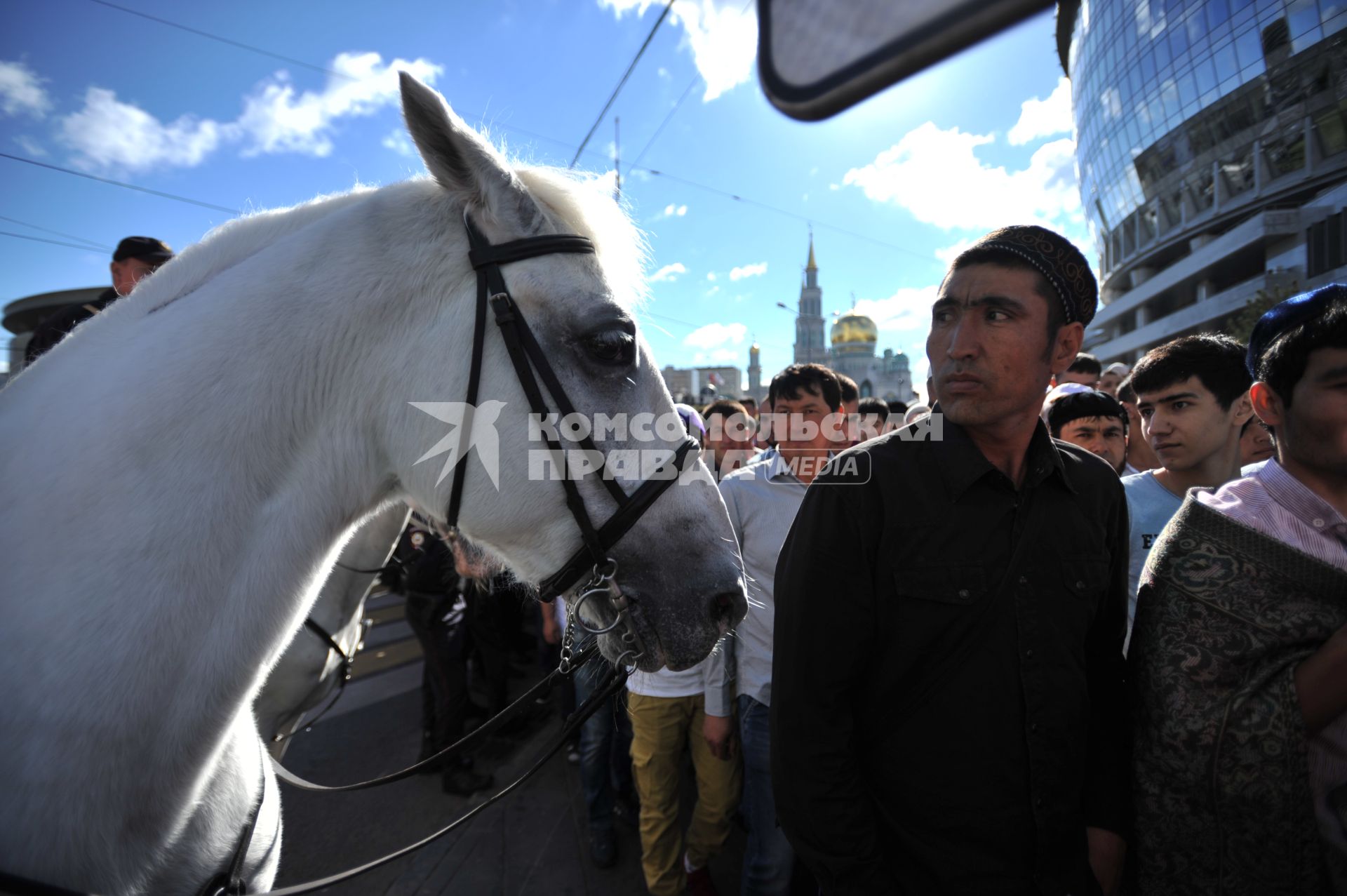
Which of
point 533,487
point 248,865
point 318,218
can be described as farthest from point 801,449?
point 248,865

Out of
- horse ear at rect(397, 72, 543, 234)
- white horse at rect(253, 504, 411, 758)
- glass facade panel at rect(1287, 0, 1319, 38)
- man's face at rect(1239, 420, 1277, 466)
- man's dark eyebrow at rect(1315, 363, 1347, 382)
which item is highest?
glass facade panel at rect(1287, 0, 1319, 38)

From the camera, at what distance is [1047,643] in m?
1.56

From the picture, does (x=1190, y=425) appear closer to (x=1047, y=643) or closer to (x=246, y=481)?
(x=1047, y=643)

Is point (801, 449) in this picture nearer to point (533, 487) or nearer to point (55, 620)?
point (533, 487)

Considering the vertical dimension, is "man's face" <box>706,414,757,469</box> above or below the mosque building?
below

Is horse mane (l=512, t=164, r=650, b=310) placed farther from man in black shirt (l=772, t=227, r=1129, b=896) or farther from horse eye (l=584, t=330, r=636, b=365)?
man in black shirt (l=772, t=227, r=1129, b=896)

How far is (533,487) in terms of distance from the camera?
1.43 meters

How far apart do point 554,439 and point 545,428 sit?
0.04m

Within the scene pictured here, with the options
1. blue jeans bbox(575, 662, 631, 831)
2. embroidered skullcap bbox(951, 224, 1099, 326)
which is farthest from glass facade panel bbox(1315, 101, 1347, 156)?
blue jeans bbox(575, 662, 631, 831)

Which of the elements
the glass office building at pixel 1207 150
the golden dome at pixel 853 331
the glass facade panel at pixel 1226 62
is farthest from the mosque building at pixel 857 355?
the glass facade panel at pixel 1226 62

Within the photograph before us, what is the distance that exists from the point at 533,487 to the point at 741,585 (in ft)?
1.93

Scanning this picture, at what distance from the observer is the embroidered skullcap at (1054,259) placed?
5.70 feet

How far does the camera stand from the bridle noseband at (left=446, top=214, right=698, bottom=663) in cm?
138

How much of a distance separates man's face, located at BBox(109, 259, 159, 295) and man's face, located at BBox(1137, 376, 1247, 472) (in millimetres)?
5296
